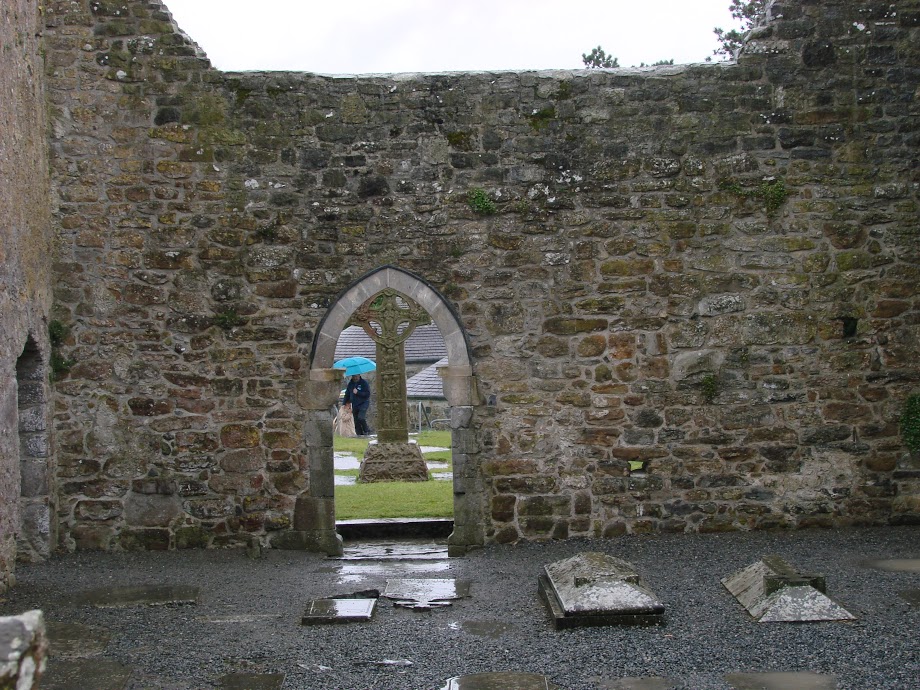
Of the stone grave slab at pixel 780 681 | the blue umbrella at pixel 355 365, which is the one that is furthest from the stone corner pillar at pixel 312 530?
the blue umbrella at pixel 355 365

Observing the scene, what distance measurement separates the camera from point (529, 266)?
26.6ft

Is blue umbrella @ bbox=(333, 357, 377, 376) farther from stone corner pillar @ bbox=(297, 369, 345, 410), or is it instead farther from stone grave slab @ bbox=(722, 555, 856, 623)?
stone grave slab @ bbox=(722, 555, 856, 623)

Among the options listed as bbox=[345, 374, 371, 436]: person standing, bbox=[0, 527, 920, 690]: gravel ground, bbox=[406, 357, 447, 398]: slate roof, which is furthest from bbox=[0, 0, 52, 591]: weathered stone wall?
bbox=[406, 357, 447, 398]: slate roof

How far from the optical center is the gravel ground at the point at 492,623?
4811 mm

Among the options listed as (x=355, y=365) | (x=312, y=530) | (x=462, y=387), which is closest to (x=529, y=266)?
(x=462, y=387)

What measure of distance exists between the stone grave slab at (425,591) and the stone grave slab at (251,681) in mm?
1520

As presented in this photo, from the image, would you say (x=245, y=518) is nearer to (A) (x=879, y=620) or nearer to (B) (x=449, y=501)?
(B) (x=449, y=501)

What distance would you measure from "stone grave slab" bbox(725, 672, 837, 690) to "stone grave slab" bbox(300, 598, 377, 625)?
7.72 ft

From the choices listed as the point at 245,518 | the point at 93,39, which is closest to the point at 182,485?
the point at 245,518

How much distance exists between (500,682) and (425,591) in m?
2.02

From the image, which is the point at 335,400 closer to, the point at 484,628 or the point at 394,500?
the point at 394,500

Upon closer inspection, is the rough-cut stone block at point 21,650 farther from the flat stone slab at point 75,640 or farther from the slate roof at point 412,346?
the slate roof at point 412,346

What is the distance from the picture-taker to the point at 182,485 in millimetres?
7961

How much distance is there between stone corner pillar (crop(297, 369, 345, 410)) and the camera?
Answer: 26.1 ft
